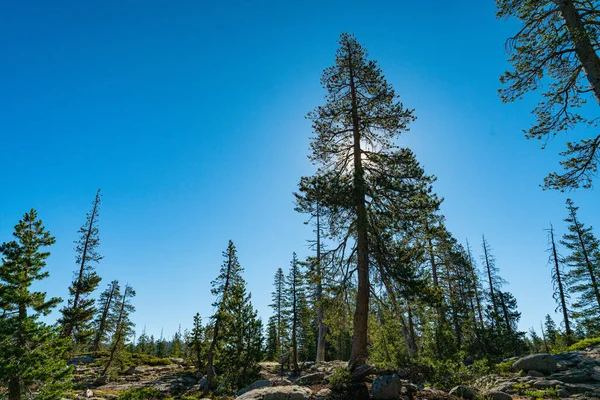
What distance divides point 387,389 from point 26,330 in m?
15.9

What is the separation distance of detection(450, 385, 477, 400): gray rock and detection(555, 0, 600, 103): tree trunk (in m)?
8.55

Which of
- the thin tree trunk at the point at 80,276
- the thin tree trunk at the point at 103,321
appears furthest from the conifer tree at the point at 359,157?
the thin tree trunk at the point at 103,321

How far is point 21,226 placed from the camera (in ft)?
51.7

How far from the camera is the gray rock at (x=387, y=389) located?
820 cm

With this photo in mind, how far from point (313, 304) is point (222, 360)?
8.21 m

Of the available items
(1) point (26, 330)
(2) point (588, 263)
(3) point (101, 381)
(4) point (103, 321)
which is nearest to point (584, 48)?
(1) point (26, 330)

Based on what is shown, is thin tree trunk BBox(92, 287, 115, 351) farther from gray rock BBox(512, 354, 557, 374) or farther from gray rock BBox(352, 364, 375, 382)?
gray rock BBox(512, 354, 557, 374)

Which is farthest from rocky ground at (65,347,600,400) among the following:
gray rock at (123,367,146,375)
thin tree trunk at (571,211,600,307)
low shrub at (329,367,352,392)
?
gray rock at (123,367,146,375)

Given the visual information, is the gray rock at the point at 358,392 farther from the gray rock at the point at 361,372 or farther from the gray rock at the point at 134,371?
the gray rock at the point at 134,371

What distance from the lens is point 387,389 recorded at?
824 cm

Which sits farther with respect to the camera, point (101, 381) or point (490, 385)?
point (101, 381)

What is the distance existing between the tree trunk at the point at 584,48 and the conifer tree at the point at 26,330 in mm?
22135

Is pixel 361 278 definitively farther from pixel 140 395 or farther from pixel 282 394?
pixel 140 395

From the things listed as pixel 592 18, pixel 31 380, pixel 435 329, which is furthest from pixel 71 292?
pixel 592 18
